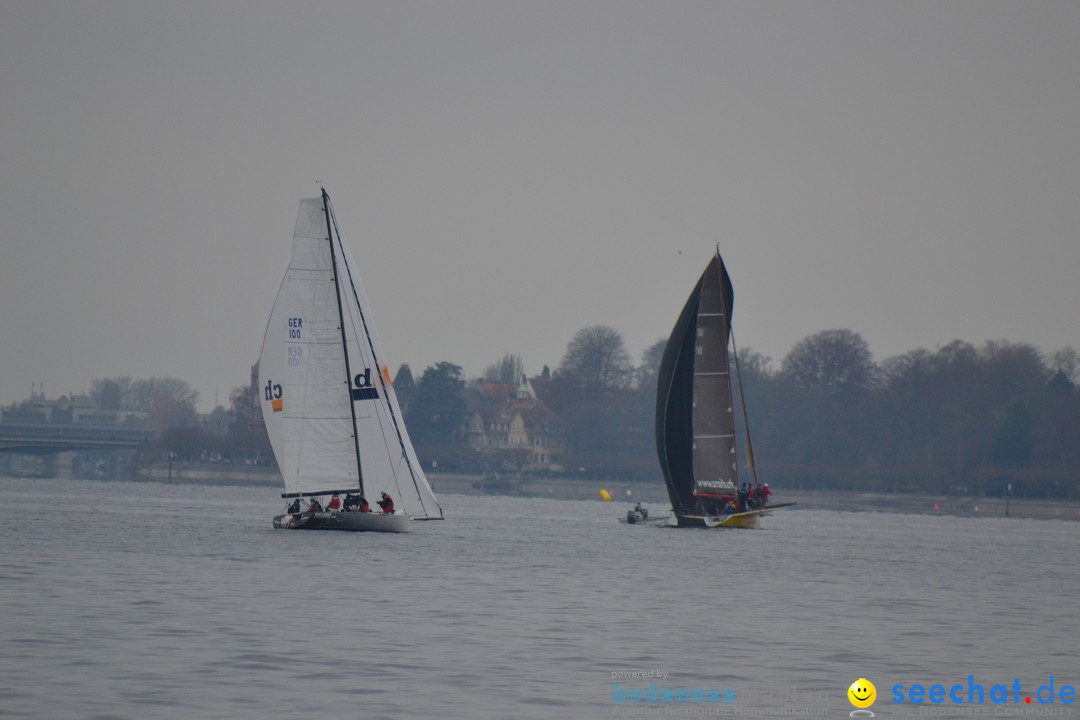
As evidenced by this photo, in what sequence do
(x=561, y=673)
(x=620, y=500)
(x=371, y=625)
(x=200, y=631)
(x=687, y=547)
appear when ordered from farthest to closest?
(x=620, y=500) < (x=687, y=547) < (x=371, y=625) < (x=200, y=631) < (x=561, y=673)

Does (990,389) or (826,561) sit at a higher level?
(990,389)

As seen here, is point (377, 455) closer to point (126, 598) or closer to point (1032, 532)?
point (126, 598)

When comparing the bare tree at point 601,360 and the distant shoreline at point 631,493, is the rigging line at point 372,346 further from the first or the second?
the bare tree at point 601,360

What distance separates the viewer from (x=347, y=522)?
49.5 m

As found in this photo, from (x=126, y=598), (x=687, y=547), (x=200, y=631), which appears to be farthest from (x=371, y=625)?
(x=687, y=547)

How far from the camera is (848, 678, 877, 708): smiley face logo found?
1989 cm

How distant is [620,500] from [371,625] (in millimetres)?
123087

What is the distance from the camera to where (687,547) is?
54.1 m

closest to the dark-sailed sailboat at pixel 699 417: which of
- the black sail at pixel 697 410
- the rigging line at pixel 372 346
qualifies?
the black sail at pixel 697 410

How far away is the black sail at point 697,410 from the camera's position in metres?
66.8

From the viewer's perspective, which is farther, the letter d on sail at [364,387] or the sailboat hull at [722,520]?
the sailboat hull at [722,520]

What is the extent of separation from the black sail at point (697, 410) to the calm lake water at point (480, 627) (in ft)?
50.0

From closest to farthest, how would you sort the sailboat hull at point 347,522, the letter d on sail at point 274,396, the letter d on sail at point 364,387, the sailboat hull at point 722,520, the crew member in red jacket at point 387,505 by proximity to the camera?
the sailboat hull at point 347,522 < the letter d on sail at point 274,396 < the crew member in red jacket at point 387,505 < the letter d on sail at point 364,387 < the sailboat hull at point 722,520

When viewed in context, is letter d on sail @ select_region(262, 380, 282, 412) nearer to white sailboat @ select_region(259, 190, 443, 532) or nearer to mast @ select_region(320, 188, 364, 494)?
white sailboat @ select_region(259, 190, 443, 532)
